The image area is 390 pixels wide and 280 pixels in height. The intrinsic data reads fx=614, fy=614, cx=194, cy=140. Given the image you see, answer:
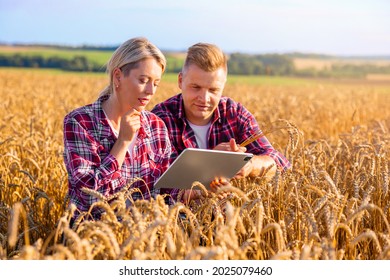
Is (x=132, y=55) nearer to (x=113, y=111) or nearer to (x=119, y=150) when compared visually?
(x=113, y=111)

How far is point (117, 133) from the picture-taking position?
3.55 metres

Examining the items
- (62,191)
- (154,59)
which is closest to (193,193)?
(154,59)

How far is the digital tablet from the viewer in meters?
3.09

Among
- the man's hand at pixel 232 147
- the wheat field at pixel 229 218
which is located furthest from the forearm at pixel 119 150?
the man's hand at pixel 232 147

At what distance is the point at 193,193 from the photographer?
3562 mm

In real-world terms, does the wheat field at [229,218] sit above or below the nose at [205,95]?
below

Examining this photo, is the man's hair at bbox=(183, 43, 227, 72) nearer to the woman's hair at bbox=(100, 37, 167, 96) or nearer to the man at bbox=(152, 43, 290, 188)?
the man at bbox=(152, 43, 290, 188)

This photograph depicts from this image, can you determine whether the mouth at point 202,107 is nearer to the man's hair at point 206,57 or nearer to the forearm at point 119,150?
the man's hair at point 206,57

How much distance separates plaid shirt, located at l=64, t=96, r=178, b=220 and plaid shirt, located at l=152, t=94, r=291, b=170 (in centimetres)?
25

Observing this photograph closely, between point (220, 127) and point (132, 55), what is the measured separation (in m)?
0.95

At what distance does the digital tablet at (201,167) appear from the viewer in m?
3.09

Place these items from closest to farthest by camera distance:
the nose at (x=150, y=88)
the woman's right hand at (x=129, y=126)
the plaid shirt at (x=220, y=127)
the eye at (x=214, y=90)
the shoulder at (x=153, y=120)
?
the woman's right hand at (x=129, y=126)
the nose at (x=150, y=88)
the shoulder at (x=153, y=120)
the eye at (x=214, y=90)
the plaid shirt at (x=220, y=127)

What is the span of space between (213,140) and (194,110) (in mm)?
305

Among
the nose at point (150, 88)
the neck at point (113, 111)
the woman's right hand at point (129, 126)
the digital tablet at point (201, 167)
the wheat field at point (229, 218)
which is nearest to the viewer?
the wheat field at point (229, 218)
